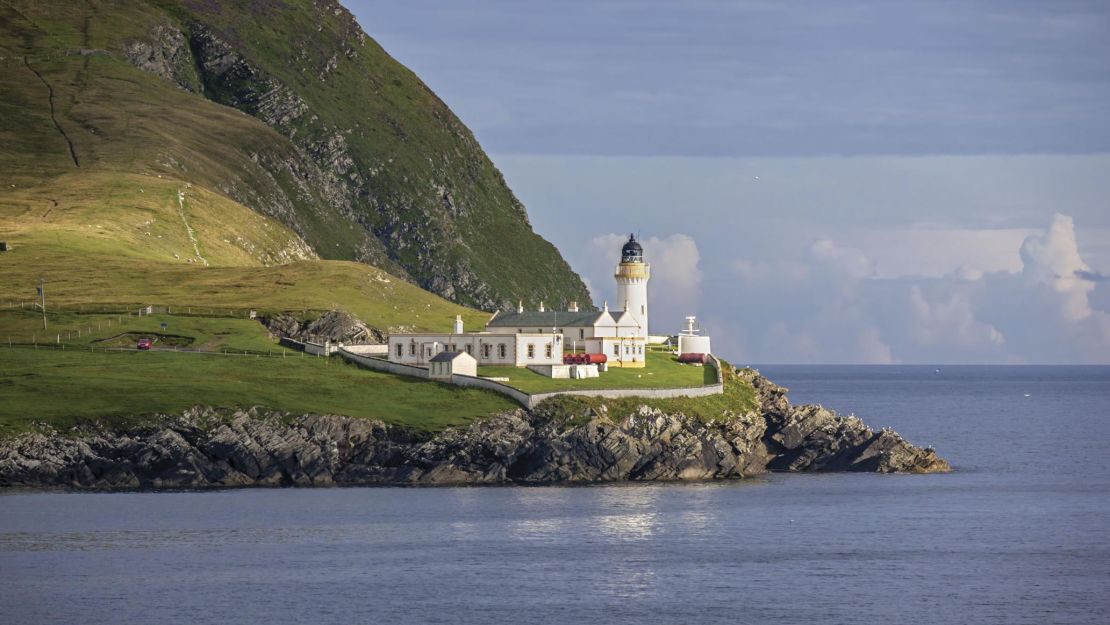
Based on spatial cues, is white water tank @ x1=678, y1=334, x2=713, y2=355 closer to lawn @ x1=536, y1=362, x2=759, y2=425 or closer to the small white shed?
lawn @ x1=536, y1=362, x2=759, y2=425

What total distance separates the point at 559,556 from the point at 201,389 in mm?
48401

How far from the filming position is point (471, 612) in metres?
88.6

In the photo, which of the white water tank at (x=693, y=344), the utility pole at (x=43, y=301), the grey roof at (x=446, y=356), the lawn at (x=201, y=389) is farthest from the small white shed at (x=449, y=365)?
the utility pole at (x=43, y=301)

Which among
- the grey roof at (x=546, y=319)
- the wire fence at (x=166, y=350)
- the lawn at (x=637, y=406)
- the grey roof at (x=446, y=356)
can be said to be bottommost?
the lawn at (x=637, y=406)

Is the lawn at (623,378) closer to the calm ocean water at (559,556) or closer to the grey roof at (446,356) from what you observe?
the grey roof at (446,356)

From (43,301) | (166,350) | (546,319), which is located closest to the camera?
(166,350)

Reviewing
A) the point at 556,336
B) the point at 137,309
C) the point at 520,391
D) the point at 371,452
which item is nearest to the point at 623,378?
the point at 556,336

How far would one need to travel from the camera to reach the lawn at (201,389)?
453ft

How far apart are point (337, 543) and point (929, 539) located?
3866cm

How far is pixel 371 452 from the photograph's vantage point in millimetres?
138250

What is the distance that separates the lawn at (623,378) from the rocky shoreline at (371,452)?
335 inches

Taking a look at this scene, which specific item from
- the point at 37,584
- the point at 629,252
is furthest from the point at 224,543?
the point at 629,252

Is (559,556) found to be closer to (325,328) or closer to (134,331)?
(325,328)

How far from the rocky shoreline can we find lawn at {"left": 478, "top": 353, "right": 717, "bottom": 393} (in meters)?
8.51
